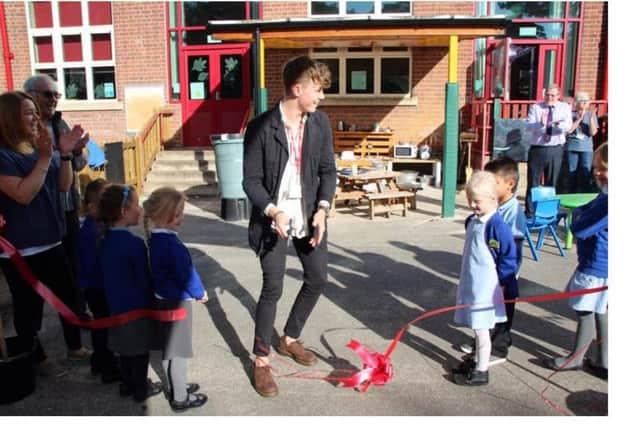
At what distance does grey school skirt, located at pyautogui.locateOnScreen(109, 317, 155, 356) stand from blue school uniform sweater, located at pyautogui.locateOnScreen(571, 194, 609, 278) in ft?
8.61

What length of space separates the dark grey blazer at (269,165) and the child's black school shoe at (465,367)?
134 cm

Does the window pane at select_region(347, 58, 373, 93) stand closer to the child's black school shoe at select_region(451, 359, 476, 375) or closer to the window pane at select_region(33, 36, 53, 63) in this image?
the window pane at select_region(33, 36, 53, 63)

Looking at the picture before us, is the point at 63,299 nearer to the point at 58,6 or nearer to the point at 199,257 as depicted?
the point at 199,257

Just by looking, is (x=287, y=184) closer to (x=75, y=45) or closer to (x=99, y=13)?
(x=99, y=13)

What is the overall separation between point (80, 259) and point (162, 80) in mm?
10973

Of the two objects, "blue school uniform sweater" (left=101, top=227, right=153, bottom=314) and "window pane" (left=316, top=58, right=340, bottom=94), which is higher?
"window pane" (left=316, top=58, right=340, bottom=94)

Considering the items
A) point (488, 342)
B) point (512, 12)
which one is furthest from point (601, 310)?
point (512, 12)

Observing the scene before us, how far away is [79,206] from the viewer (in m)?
4.16

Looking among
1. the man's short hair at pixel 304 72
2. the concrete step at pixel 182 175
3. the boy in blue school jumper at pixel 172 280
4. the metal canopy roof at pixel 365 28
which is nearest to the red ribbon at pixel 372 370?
the boy in blue school jumper at pixel 172 280

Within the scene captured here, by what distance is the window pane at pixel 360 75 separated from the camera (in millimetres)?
13250

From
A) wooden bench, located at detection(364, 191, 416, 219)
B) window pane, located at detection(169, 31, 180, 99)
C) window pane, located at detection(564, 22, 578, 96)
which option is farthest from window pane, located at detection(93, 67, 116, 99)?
window pane, located at detection(564, 22, 578, 96)

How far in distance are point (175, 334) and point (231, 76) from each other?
11.3 meters

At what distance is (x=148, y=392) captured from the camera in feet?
10.8

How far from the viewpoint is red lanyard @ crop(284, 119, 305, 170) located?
3.40m
